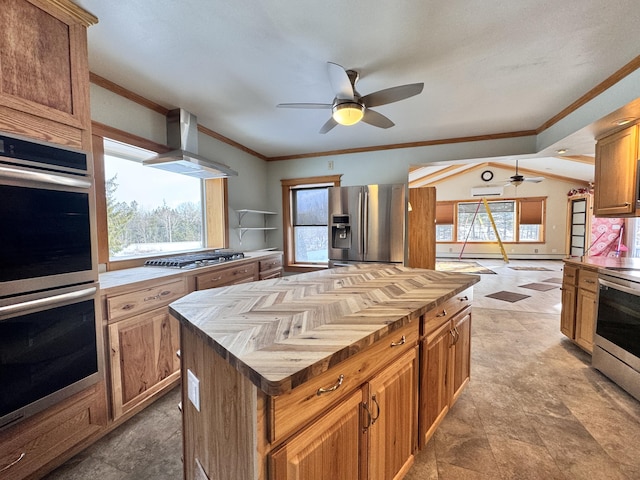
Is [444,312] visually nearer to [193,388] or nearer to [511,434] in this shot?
[511,434]

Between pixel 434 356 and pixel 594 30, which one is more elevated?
pixel 594 30

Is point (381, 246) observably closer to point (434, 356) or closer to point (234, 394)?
point (434, 356)

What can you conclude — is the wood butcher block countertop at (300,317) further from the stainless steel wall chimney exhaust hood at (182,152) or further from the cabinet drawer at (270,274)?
the cabinet drawer at (270,274)

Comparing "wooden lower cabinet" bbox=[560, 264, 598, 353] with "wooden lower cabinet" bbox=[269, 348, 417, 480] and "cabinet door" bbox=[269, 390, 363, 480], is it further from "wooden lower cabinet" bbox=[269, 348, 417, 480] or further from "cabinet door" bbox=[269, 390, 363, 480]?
"cabinet door" bbox=[269, 390, 363, 480]

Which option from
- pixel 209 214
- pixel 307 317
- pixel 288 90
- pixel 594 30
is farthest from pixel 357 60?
pixel 209 214

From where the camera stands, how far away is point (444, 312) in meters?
1.55

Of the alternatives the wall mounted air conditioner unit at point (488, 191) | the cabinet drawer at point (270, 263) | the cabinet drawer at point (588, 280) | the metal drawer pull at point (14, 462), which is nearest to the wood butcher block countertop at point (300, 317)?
the metal drawer pull at point (14, 462)

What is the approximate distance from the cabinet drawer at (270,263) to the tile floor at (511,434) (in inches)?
63.9

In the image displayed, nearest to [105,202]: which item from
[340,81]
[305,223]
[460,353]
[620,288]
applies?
[340,81]

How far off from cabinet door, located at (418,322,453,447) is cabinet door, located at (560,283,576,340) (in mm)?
2126

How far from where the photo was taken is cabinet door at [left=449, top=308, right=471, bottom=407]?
1713 mm

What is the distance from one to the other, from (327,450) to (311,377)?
32 cm

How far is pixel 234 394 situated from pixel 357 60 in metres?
2.17

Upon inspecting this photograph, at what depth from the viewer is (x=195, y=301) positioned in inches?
51.4
